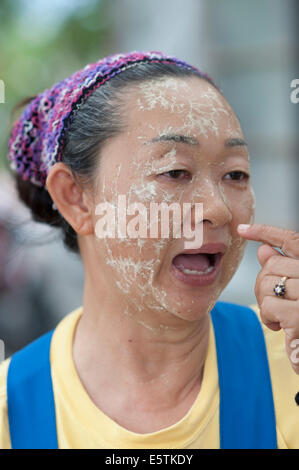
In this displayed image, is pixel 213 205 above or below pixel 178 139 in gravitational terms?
below

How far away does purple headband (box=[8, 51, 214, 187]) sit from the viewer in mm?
1824

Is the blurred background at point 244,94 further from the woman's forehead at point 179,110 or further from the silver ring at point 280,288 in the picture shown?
the silver ring at point 280,288

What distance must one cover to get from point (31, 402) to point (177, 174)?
878 mm

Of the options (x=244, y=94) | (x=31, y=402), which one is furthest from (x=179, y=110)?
(x=244, y=94)

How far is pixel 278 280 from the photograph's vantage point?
1.42 meters

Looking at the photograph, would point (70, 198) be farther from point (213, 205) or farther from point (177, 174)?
point (213, 205)

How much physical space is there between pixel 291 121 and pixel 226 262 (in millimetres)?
3776

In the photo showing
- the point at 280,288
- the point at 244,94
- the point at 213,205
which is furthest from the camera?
the point at 244,94

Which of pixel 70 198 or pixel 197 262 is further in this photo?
pixel 70 198

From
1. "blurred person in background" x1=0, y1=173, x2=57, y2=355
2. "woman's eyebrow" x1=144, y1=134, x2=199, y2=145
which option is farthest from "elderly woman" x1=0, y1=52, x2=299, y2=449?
"blurred person in background" x1=0, y1=173, x2=57, y2=355

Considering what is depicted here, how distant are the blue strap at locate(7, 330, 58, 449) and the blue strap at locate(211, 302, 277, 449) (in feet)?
1.82

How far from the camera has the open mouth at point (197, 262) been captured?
168 cm
